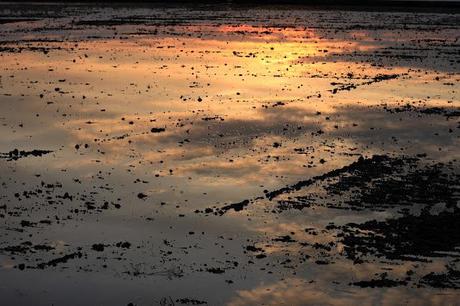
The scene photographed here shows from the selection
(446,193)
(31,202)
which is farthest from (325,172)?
(31,202)

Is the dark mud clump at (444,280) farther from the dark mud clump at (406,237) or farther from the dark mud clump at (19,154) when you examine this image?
the dark mud clump at (19,154)

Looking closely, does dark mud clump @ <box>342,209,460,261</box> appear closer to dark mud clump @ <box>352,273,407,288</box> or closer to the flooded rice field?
the flooded rice field

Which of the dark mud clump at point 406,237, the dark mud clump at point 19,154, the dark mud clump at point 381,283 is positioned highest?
the dark mud clump at point 19,154

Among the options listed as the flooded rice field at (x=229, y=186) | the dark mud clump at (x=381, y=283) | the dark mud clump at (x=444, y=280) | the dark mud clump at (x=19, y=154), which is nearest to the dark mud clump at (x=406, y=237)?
the flooded rice field at (x=229, y=186)

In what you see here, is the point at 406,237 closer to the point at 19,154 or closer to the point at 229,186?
the point at 229,186

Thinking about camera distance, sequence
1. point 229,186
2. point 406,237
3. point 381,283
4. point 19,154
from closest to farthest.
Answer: point 381,283
point 406,237
point 229,186
point 19,154

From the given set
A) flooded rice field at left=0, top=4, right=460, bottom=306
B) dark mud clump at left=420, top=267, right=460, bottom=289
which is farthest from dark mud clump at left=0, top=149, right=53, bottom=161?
dark mud clump at left=420, top=267, right=460, bottom=289

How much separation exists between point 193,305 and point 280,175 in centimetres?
763

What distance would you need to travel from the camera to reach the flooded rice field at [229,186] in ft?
38.0

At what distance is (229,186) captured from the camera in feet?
55.7

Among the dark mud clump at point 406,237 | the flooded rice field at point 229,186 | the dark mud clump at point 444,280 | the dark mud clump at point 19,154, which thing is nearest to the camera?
the dark mud clump at point 444,280

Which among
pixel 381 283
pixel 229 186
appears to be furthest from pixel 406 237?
pixel 229 186

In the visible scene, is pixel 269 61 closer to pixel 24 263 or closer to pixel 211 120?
pixel 211 120

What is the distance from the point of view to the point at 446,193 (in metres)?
16.2
